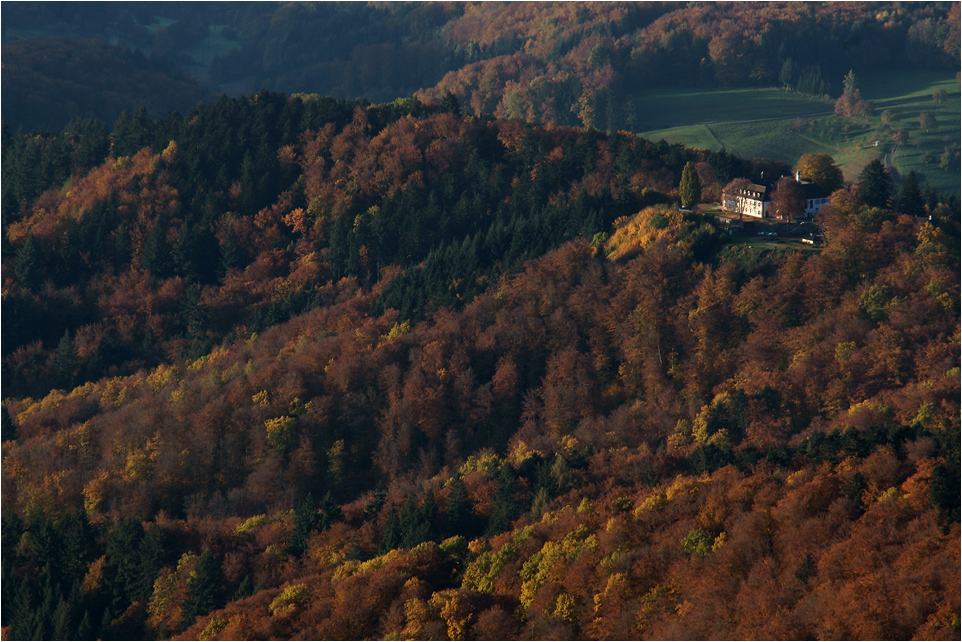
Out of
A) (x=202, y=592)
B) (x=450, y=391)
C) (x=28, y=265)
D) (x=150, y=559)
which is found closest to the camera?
(x=202, y=592)

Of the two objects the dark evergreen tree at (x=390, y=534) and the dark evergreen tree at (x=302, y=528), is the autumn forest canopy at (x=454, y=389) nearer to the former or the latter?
the dark evergreen tree at (x=302, y=528)

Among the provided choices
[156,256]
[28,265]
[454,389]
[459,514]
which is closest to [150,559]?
[459,514]

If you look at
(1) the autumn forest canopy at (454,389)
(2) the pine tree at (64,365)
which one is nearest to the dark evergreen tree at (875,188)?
(1) the autumn forest canopy at (454,389)

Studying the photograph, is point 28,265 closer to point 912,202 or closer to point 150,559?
point 150,559

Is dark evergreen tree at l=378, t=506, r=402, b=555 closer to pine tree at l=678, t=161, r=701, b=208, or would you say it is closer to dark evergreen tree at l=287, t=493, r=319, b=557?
dark evergreen tree at l=287, t=493, r=319, b=557

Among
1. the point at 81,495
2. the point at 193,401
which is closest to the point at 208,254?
the point at 193,401

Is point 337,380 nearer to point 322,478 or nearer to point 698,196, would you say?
point 322,478
